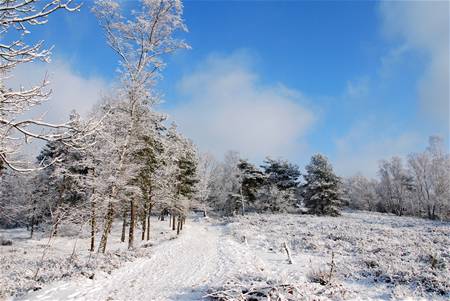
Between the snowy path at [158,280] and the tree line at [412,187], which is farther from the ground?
the tree line at [412,187]

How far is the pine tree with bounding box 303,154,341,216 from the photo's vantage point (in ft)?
155

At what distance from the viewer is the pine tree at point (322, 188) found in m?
47.2

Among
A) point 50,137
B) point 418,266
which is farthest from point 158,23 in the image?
point 418,266

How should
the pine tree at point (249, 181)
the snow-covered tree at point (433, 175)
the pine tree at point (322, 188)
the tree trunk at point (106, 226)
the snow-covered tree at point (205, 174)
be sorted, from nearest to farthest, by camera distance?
the tree trunk at point (106, 226)
the snow-covered tree at point (433, 175)
the pine tree at point (322, 188)
the snow-covered tree at point (205, 174)
the pine tree at point (249, 181)

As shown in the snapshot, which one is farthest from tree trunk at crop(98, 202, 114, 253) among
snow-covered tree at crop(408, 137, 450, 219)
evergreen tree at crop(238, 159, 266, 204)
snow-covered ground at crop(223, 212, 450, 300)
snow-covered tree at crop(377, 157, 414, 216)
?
snow-covered tree at crop(377, 157, 414, 216)

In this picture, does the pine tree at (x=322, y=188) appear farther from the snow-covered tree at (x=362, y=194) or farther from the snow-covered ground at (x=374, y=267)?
the snow-covered ground at (x=374, y=267)

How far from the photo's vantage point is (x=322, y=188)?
47812mm

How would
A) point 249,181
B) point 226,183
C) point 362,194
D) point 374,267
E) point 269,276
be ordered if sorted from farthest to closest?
point 362,194 → point 226,183 → point 249,181 → point 374,267 → point 269,276

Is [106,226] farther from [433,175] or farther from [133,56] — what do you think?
[433,175]

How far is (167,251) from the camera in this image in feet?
59.2

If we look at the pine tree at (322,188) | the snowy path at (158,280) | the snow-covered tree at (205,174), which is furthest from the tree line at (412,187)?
the snowy path at (158,280)

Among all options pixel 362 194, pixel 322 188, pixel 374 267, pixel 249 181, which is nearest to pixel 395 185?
pixel 362 194

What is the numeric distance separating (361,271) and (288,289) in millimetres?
4813

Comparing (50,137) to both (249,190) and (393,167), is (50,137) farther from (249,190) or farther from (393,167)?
(393,167)
